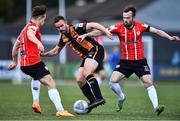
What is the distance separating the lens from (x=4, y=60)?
39.0 meters

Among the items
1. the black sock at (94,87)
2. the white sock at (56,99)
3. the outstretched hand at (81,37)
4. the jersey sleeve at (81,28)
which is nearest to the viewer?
the white sock at (56,99)

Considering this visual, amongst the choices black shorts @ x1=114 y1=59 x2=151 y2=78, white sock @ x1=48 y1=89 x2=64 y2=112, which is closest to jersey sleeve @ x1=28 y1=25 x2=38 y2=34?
white sock @ x1=48 y1=89 x2=64 y2=112

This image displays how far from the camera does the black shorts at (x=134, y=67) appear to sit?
Result: 627 inches

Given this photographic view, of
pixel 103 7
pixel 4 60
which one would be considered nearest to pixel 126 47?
pixel 4 60

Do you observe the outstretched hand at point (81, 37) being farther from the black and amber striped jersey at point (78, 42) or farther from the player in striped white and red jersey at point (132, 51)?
the player in striped white and red jersey at point (132, 51)

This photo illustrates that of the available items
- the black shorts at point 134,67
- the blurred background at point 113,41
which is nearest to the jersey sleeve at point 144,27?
the black shorts at point 134,67

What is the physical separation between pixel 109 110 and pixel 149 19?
32367 mm

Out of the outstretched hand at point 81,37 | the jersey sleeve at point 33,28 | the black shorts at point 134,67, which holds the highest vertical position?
the jersey sleeve at point 33,28

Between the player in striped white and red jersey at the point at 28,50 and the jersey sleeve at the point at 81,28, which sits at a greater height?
the jersey sleeve at the point at 81,28

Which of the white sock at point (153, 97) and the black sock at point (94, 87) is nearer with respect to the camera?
the black sock at point (94, 87)

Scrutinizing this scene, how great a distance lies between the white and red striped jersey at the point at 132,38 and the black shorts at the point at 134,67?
4.0 inches

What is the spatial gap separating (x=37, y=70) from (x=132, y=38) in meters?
2.38

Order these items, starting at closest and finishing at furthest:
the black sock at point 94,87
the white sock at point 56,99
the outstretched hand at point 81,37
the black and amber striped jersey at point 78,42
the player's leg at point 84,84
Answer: the white sock at point 56,99, the outstretched hand at point 81,37, the black sock at point 94,87, the black and amber striped jersey at point 78,42, the player's leg at point 84,84

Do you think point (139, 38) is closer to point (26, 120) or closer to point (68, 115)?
point (68, 115)
